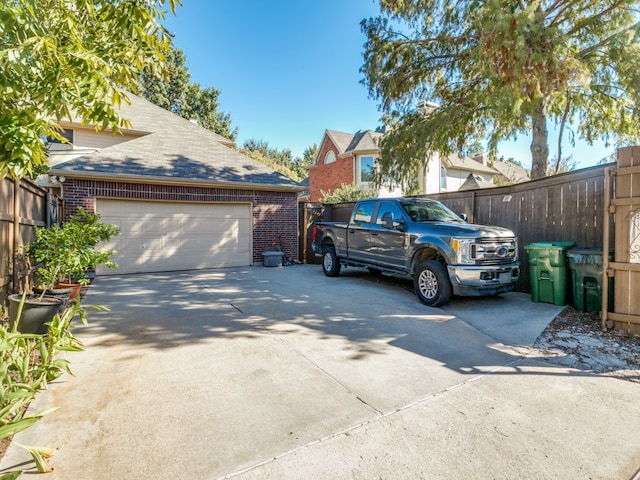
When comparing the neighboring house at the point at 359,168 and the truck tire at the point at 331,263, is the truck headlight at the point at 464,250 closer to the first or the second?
the truck tire at the point at 331,263

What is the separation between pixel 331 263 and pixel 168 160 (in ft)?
20.6

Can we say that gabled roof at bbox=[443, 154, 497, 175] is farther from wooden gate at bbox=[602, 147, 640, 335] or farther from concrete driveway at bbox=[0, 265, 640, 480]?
concrete driveway at bbox=[0, 265, 640, 480]

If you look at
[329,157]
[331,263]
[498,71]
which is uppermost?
[329,157]

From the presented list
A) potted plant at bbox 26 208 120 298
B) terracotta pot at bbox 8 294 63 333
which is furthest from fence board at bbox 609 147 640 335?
potted plant at bbox 26 208 120 298

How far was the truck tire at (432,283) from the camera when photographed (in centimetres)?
584

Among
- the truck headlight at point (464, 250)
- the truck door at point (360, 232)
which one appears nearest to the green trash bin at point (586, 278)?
the truck headlight at point (464, 250)

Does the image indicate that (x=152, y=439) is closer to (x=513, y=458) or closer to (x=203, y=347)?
(x=203, y=347)

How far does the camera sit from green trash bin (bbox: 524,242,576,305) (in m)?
5.76

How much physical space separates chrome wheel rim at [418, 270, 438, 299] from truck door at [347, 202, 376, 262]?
1905 mm

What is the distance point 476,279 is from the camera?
565 cm

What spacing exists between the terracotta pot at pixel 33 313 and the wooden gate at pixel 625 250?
6.97 m

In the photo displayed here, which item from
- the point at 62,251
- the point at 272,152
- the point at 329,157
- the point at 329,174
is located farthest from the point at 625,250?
the point at 272,152

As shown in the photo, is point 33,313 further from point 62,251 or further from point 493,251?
point 493,251

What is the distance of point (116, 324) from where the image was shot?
16.2 feet
